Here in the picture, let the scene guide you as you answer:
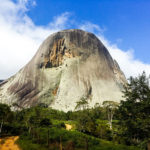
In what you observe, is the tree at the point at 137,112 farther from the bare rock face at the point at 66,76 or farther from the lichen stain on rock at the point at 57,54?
the lichen stain on rock at the point at 57,54

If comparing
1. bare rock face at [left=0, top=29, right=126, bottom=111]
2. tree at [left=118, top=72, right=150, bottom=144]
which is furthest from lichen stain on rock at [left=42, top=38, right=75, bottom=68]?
Answer: tree at [left=118, top=72, right=150, bottom=144]

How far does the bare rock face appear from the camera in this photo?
6406 cm

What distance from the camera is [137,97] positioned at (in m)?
11.4

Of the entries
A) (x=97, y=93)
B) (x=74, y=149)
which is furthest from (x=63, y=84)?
(x=74, y=149)

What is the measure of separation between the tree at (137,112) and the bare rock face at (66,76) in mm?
47515

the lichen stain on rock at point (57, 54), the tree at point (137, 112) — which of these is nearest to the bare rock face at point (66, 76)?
the lichen stain on rock at point (57, 54)

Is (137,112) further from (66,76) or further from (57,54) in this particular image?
(57,54)

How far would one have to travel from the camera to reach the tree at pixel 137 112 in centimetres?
996

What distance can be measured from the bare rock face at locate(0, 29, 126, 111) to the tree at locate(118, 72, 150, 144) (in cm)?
4752

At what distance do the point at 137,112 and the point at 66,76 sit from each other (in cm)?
6073

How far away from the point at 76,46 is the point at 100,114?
45.9 m

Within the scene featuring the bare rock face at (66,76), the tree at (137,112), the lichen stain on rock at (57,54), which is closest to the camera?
the tree at (137,112)

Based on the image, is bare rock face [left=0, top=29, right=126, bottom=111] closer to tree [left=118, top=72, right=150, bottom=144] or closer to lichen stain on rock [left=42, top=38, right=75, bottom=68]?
lichen stain on rock [left=42, top=38, right=75, bottom=68]

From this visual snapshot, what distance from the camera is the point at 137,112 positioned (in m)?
10.7
